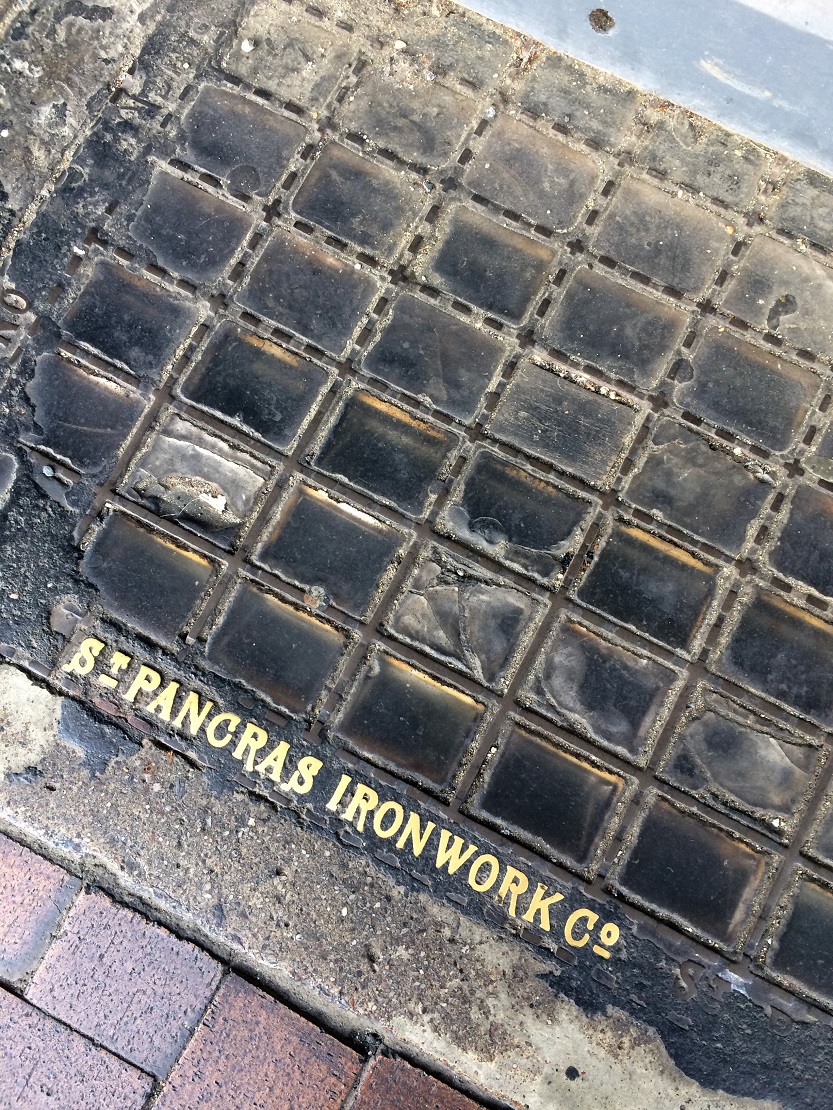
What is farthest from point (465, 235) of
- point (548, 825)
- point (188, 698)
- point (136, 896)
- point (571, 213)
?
point (136, 896)

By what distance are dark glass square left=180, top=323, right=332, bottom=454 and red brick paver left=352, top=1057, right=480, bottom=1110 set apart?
2.91m

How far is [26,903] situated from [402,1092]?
1934 mm

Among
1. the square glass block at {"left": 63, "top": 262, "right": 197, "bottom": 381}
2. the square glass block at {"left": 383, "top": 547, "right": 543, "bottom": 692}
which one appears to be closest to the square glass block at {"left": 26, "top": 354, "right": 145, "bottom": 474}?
the square glass block at {"left": 63, "top": 262, "right": 197, "bottom": 381}

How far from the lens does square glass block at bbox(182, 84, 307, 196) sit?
3533 mm

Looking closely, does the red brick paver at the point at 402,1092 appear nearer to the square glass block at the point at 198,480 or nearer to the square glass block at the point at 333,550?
the square glass block at the point at 333,550

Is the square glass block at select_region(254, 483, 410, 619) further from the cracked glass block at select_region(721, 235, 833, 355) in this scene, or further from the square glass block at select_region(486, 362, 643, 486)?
the cracked glass block at select_region(721, 235, 833, 355)

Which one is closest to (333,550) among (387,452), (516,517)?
(387,452)

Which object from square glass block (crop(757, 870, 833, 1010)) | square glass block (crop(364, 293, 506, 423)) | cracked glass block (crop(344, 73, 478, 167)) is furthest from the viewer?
cracked glass block (crop(344, 73, 478, 167))

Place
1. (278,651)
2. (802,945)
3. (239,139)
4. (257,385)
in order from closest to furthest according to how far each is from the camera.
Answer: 1. (802,945)
2. (278,651)
3. (257,385)
4. (239,139)

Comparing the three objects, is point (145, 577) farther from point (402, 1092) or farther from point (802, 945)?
point (802, 945)

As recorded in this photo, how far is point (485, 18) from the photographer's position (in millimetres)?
3574

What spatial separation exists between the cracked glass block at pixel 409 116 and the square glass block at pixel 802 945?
12.8ft

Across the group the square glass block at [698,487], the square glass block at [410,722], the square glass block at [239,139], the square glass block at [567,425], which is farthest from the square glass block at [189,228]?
the square glass block at [698,487]

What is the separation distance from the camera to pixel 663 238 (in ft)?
11.5
